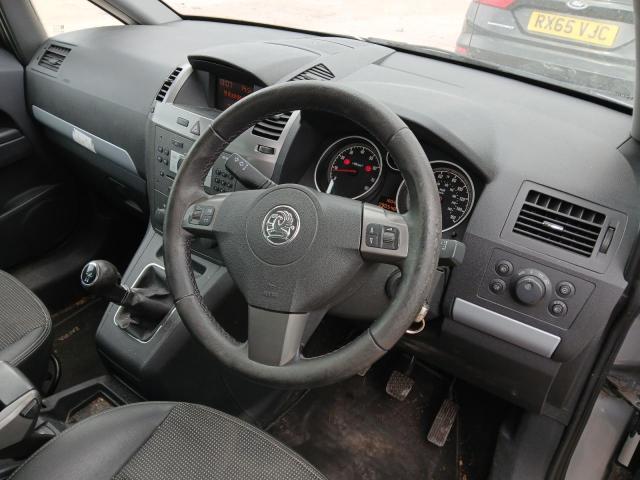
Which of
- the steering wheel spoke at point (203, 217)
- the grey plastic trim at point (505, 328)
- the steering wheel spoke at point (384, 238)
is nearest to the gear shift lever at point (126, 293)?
the steering wheel spoke at point (203, 217)

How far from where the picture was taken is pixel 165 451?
1.05 m

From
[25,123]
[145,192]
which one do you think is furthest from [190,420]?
[25,123]

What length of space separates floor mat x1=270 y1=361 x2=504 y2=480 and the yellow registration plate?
1.19 m

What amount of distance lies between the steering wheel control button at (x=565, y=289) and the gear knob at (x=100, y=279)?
991mm

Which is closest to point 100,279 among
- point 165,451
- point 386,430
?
point 165,451

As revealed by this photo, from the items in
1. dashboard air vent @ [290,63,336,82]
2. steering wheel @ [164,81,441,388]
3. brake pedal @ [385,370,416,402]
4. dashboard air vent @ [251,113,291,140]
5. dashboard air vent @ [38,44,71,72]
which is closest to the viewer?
steering wheel @ [164,81,441,388]

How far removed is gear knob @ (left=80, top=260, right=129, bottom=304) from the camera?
1.20m

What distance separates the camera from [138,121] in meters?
1.73

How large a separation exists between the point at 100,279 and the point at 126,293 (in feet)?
0.50

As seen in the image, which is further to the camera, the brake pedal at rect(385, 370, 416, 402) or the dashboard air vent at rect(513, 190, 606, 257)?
the brake pedal at rect(385, 370, 416, 402)

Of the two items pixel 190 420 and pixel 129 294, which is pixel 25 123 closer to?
pixel 129 294

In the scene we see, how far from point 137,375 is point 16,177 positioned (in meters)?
1.12

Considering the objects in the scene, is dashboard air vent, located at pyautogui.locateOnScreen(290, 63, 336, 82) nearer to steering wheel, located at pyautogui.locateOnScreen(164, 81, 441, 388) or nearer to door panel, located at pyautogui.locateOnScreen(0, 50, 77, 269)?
steering wheel, located at pyautogui.locateOnScreen(164, 81, 441, 388)

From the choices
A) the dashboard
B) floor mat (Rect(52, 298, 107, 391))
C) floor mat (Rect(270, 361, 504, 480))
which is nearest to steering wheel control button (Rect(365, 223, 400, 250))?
the dashboard
